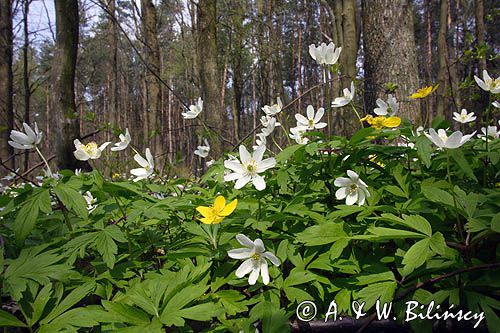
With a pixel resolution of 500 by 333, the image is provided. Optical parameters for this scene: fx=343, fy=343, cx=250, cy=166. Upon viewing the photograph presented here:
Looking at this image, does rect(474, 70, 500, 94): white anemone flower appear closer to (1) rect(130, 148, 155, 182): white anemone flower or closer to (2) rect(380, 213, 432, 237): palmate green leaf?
→ (2) rect(380, 213, 432, 237): palmate green leaf

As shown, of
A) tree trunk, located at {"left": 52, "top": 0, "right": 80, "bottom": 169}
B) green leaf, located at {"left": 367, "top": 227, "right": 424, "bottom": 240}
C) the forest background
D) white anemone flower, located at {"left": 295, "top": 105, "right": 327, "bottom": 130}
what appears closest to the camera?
green leaf, located at {"left": 367, "top": 227, "right": 424, "bottom": 240}

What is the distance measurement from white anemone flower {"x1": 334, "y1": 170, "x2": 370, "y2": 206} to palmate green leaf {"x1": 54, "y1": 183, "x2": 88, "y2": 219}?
85 cm

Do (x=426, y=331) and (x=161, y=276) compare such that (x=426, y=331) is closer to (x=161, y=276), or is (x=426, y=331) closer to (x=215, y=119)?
(x=161, y=276)

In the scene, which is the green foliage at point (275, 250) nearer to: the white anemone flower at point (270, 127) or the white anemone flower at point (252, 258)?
the white anemone flower at point (252, 258)

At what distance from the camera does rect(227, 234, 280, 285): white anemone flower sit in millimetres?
1003

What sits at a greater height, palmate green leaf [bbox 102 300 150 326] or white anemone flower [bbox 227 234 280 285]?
white anemone flower [bbox 227 234 280 285]

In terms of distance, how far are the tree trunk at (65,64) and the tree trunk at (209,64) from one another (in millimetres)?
1889

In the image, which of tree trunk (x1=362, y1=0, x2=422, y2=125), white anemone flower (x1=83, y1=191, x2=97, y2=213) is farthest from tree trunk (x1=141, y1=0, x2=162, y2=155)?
white anemone flower (x1=83, y1=191, x2=97, y2=213)

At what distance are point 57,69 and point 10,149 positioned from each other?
13.8 ft

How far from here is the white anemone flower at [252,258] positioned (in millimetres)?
1003

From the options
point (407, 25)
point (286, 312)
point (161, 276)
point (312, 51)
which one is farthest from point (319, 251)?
point (407, 25)

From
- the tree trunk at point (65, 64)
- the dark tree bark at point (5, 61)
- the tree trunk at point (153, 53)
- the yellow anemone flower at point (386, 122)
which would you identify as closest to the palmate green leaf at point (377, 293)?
the yellow anemone flower at point (386, 122)

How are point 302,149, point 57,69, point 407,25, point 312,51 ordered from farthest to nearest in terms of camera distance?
point 57,69 < point 407,25 < point 312,51 < point 302,149

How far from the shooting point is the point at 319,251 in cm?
115
